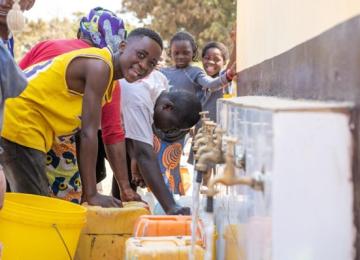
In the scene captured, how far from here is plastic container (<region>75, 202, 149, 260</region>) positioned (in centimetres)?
263

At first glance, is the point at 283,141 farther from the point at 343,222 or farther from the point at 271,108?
the point at 343,222

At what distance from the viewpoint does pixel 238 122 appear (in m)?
1.76

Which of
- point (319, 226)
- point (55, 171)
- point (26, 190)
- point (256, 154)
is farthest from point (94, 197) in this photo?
point (319, 226)

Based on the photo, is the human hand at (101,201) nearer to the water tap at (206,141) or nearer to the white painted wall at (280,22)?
the water tap at (206,141)

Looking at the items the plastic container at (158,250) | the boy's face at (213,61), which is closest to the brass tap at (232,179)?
the plastic container at (158,250)

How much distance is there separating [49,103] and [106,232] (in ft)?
2.13

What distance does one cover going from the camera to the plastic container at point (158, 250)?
6.63 feet

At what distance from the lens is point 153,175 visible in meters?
3.21

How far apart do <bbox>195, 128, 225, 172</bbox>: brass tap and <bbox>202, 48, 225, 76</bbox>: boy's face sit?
383 cm

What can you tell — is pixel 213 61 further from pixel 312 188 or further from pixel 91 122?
pixel 312 188

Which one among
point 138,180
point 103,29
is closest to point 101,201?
point 138,180

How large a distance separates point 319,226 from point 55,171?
231 centimetres

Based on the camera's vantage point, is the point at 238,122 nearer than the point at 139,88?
Yes

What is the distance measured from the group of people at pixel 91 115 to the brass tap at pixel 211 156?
0.67 metres
